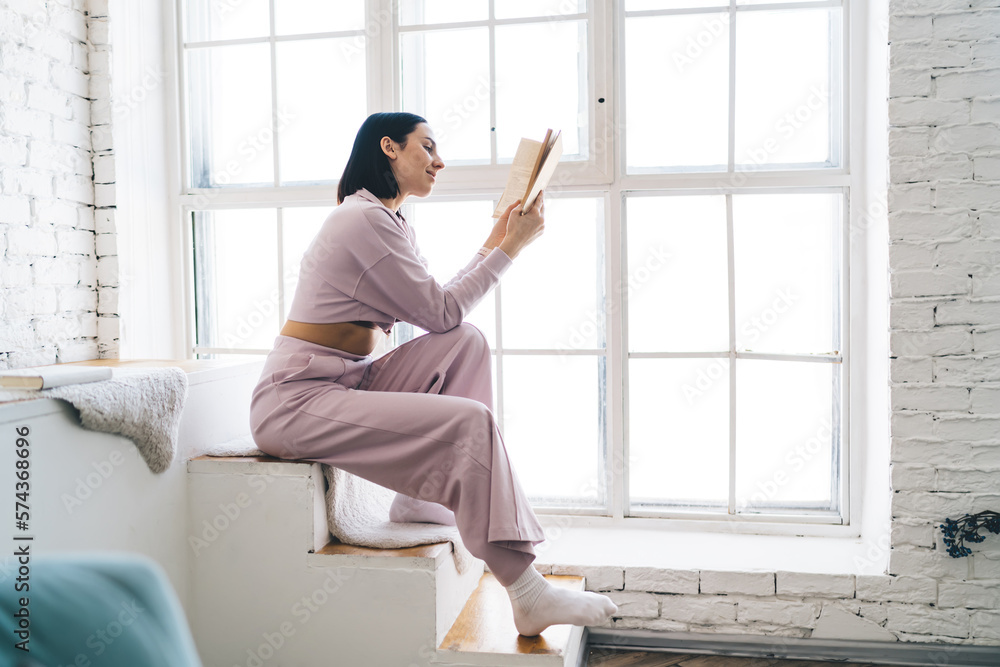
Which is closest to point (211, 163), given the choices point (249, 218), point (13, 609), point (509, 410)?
point (249, 218)

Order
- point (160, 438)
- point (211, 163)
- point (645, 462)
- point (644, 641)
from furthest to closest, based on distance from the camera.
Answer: point (211, 163), point (645, 462), point (644, 641), point (160, 438)

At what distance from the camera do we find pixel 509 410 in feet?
7.78

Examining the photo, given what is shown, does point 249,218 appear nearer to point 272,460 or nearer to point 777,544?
point 272,460

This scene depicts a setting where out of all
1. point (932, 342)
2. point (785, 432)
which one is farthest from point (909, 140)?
point (785, 432)

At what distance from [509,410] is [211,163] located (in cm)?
137

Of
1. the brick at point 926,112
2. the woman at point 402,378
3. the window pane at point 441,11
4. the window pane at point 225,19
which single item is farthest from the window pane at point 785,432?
the window pane at point 225,19

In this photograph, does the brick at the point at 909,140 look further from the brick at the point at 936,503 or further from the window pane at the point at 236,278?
the window pane at the point at 236,278

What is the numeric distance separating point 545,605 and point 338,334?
2.72ft

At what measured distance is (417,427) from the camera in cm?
162

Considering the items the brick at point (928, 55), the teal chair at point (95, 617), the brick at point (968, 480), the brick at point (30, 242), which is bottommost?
the brick at point (968, 480)

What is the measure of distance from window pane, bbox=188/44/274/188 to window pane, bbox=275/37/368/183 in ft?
0.22

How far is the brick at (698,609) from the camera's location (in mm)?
2045

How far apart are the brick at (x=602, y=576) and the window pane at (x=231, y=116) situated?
1644mm

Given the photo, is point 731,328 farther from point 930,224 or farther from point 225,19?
point 225,19
